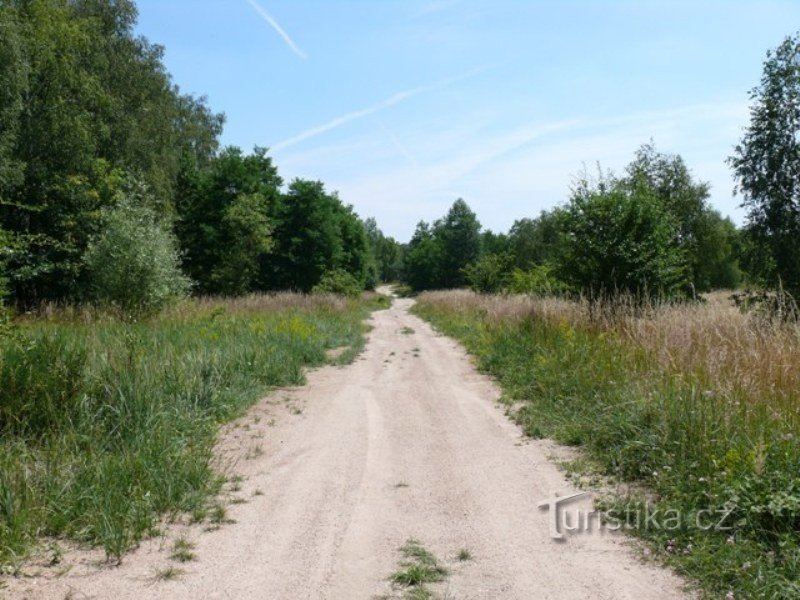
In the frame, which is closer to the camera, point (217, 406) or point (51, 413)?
point (51, 413)

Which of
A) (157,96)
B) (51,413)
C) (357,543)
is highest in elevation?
(157,96)

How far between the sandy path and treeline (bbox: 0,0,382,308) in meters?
6.73

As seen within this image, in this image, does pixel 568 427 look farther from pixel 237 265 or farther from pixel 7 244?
pixel 237 265

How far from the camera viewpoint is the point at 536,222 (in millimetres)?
59531

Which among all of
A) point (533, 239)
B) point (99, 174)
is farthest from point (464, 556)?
point (533, 239)

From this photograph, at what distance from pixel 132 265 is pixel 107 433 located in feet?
50.7

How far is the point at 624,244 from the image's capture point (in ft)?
44.7

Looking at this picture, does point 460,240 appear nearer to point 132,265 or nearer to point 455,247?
point 455,247

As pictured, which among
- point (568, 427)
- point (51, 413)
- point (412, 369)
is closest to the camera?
point (51, 413)

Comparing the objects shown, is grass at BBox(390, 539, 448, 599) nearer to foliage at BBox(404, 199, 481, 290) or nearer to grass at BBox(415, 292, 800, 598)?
grass at BBox(415, 292, 800, 598)

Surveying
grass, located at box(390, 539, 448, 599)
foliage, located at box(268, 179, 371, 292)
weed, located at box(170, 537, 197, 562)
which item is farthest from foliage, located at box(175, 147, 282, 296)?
grass, located at box(390, 539, 448, 599)

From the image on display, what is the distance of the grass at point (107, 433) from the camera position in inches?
171

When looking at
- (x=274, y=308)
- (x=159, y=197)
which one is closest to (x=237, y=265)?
(x=159, y=197)

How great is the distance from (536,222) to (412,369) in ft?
162
